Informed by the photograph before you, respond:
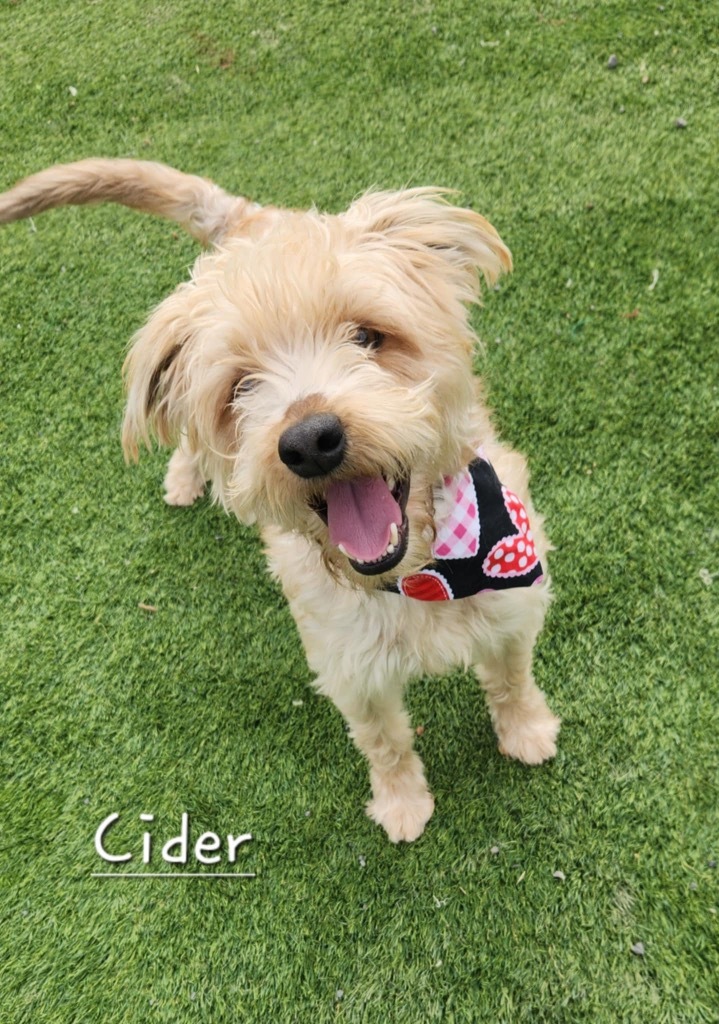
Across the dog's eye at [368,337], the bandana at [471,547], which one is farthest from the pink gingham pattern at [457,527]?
the dog's eye at [368,337]

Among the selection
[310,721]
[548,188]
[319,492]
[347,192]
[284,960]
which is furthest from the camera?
[347,192]

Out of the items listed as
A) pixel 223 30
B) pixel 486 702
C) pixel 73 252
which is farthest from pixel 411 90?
pixel 486 702

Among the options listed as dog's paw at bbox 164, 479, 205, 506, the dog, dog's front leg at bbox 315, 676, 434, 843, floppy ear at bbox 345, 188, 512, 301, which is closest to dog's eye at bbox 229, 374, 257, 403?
the dog

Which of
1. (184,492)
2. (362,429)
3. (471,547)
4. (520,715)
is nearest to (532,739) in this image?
(520,715)

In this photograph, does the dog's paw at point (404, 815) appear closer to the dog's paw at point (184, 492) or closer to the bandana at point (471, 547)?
the bandana at point (471, 547)

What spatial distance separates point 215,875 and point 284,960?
0.40m

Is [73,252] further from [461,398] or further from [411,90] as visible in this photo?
[461,398]

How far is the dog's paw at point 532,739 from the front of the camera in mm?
2670

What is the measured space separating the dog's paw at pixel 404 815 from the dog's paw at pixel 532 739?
1.27ft

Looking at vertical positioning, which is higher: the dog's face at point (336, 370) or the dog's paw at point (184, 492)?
the dog's face at point (336, 370)

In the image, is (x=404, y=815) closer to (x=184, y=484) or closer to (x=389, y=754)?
(x=389, y=754)

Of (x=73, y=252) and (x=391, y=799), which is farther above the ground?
(x=73, y=252)

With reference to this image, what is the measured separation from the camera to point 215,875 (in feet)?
9.02

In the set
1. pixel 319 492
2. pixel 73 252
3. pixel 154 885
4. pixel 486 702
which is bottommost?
pixel 154 885
